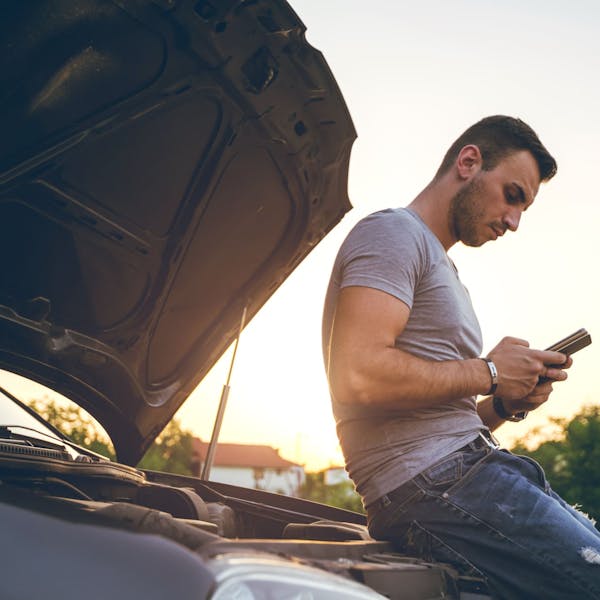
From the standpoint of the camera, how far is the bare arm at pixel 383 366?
194 cm

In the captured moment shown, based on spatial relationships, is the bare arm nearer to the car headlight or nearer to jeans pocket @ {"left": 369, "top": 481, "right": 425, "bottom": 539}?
jeans pocket @ {"left": 369, "top": 481, "right": 425, "bottom": 539}

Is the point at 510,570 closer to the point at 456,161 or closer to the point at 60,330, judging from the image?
the point at 456,161

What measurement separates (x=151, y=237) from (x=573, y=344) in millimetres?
1630

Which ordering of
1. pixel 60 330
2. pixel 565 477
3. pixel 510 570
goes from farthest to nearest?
pixel 565 477 < pixel 60 330 < pixel 510 570

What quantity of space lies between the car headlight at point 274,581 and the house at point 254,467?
176 ft

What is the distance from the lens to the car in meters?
1.61


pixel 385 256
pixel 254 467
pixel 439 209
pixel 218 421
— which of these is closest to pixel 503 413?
pixel 439 209

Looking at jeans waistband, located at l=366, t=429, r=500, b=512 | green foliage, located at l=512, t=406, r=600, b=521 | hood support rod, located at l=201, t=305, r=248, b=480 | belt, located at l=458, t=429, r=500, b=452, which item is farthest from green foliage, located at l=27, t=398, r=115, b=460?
green foliage, located at l=512, t=406, r=600, b=521

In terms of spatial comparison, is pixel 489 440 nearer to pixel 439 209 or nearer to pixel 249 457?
pixel 439 209

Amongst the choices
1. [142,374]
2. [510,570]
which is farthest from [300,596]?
[142,374]

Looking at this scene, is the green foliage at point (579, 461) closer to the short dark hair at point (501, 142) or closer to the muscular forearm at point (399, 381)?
the short dark hair at point (501, 142)

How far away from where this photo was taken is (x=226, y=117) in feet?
8.03

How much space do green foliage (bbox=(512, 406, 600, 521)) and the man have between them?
44.4 feet

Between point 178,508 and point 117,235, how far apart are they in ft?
3.51
